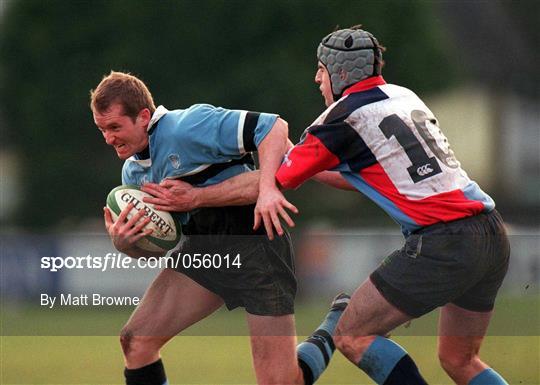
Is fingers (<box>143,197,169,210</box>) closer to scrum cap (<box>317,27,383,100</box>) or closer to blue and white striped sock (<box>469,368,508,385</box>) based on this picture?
scrum cap (<box>317,27,383,100</box>)

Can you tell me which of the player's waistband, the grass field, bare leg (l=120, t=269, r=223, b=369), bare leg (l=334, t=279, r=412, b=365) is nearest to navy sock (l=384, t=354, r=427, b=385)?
bare leg (l=334, t=279, r=412, b=365)

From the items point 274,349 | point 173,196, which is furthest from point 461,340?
point 173,196

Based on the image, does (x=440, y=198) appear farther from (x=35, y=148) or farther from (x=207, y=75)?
(x=35, y=148)

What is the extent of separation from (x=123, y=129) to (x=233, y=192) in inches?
20.9

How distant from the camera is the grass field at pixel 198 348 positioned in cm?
801

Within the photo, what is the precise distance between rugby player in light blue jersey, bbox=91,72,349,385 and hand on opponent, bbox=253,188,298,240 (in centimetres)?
8

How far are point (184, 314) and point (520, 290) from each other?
595cm

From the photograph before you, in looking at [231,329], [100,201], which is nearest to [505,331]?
[231,329]

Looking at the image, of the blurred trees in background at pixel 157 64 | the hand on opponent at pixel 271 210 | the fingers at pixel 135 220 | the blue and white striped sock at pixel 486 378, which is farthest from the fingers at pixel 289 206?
the blurred trees in background at pixel 157 64

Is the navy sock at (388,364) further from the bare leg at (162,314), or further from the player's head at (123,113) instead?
the player's head at (123,113)

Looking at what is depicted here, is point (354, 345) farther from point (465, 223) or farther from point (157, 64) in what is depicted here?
point (157, 64)

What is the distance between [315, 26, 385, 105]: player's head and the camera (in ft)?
16.4

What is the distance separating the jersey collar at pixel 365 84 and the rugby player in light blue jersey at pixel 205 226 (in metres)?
0.36

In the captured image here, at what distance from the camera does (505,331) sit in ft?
32.3
